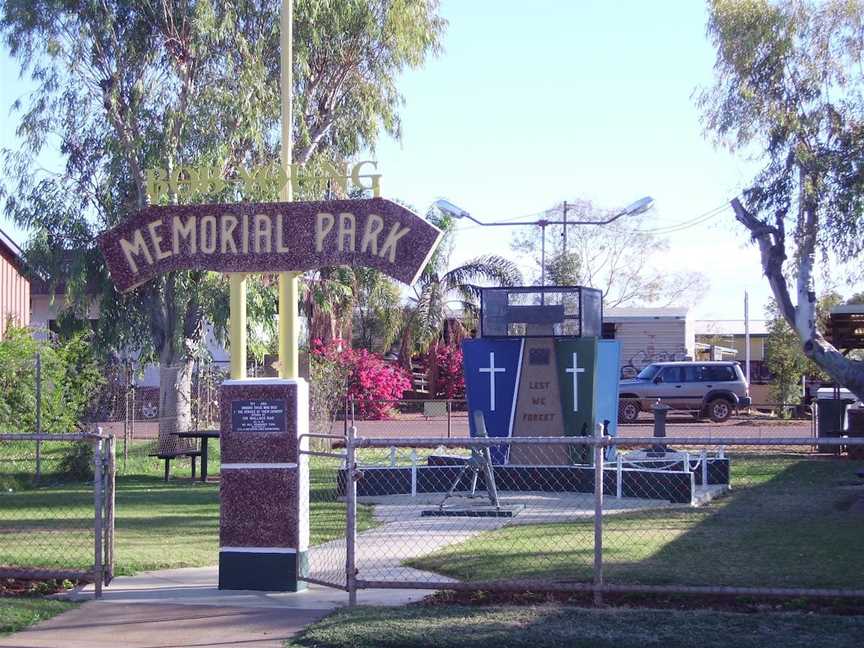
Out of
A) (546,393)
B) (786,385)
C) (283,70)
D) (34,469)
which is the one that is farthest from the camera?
(786,385)

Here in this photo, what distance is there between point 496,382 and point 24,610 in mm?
10486

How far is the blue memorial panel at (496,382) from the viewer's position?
17.8m

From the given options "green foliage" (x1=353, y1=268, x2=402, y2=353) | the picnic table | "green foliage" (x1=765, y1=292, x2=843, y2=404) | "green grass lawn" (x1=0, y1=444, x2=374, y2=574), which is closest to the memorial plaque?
"green grass lawn" (x1=0, y1=444, x2=374, y2=574)

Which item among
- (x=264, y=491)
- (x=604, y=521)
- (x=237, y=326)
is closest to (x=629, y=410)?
(x=604, y=521)

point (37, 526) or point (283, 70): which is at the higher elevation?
point (283, 70)

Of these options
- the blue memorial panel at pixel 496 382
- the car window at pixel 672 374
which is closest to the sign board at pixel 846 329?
Result: the blue memorial panel at pixel 496 382

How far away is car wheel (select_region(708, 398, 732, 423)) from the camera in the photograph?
3338 centimetres

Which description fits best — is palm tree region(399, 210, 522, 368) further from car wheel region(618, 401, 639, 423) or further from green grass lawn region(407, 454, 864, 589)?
green grass lawn region(407, 454, 864, 589)

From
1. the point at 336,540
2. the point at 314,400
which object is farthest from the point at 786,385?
the point at 336,540

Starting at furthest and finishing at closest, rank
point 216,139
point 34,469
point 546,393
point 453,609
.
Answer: point 216,139, point 34,469, point 546,393, point 453,609

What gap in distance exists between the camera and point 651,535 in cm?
1173

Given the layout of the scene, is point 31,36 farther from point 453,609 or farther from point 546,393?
point 453,609

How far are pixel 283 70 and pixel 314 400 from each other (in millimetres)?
13412

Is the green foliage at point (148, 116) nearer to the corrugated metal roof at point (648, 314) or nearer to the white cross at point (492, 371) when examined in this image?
the white cross at point (492, 371)
